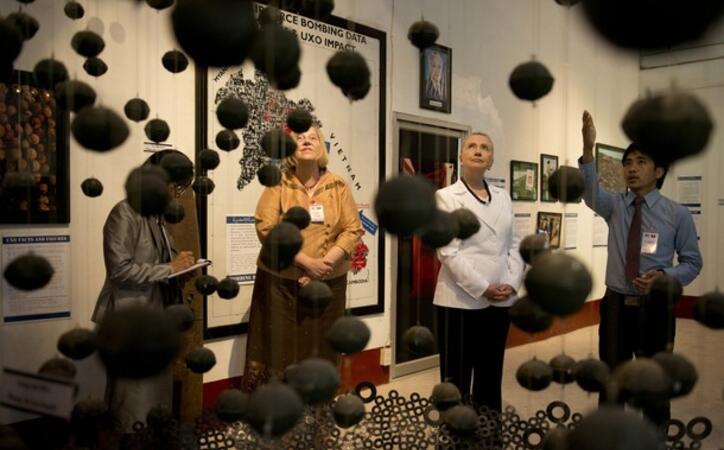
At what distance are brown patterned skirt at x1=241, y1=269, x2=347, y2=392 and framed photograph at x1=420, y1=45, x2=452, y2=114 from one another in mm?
1849

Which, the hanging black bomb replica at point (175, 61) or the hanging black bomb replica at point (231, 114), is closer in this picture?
the hanging black bomb replica at point (231, 114)

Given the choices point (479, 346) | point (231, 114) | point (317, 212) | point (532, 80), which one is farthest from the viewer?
point (479, 346)

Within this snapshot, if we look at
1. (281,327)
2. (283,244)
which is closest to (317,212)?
(281,327)

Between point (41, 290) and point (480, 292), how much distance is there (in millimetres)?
1438

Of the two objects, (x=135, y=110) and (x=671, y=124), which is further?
(x=135, y=110)

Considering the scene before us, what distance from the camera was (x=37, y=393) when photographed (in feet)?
2.46

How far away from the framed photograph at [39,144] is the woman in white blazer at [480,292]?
1315 millimetres

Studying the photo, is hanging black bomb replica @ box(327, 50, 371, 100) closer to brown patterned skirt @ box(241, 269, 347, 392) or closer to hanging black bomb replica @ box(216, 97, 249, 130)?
hanging black bomb replica @ box(216, 97, 249, 130)

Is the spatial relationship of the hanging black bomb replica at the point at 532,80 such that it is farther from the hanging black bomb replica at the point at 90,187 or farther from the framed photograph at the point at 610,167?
the framed photograph at the point at 610,167

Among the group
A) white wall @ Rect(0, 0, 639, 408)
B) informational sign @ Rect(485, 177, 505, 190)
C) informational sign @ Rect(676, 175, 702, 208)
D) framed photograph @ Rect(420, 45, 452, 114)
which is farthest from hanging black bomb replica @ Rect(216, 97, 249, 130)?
informational sign @ Rect(676, 175, 702, 208)

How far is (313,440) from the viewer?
4.31 feet

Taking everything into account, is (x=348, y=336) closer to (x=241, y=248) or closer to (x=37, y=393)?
(x=37, y=393)

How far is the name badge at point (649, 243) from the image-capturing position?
5.88 feet

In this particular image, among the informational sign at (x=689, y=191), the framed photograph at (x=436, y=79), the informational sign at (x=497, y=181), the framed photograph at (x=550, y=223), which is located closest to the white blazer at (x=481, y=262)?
the framed photograph at (x=436, y=79)
